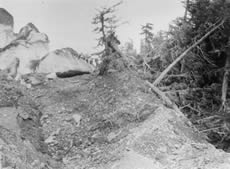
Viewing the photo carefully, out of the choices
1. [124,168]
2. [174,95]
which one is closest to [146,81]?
[174,95]

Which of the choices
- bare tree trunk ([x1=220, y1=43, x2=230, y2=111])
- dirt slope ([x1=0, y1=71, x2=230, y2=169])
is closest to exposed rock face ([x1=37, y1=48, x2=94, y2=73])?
dirt slope ([x1=0, y1=71, x2=230, y2=169])

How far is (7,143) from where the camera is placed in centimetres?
599

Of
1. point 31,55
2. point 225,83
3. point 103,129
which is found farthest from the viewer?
point 31,55

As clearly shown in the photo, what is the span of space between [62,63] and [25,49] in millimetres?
3399

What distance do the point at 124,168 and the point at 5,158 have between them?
219 centimetres

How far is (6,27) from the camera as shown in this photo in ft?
54.9

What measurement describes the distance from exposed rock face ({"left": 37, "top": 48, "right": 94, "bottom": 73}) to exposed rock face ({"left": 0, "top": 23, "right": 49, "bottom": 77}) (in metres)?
1.28

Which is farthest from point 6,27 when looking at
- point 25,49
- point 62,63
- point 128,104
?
point 128,104

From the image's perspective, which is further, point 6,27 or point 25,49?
point 6,27

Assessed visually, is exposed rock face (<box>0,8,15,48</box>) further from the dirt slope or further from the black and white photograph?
the dirt slope

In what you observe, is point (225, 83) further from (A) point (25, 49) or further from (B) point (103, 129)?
(A) point (25, 49)

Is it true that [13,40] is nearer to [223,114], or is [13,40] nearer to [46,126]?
[46,126]

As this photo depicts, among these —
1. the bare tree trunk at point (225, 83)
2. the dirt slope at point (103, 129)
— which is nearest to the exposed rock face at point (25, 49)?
the dirt slope at point (103, 129)

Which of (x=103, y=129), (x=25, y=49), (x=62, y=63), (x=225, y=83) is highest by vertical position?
(x=25, y=49)
